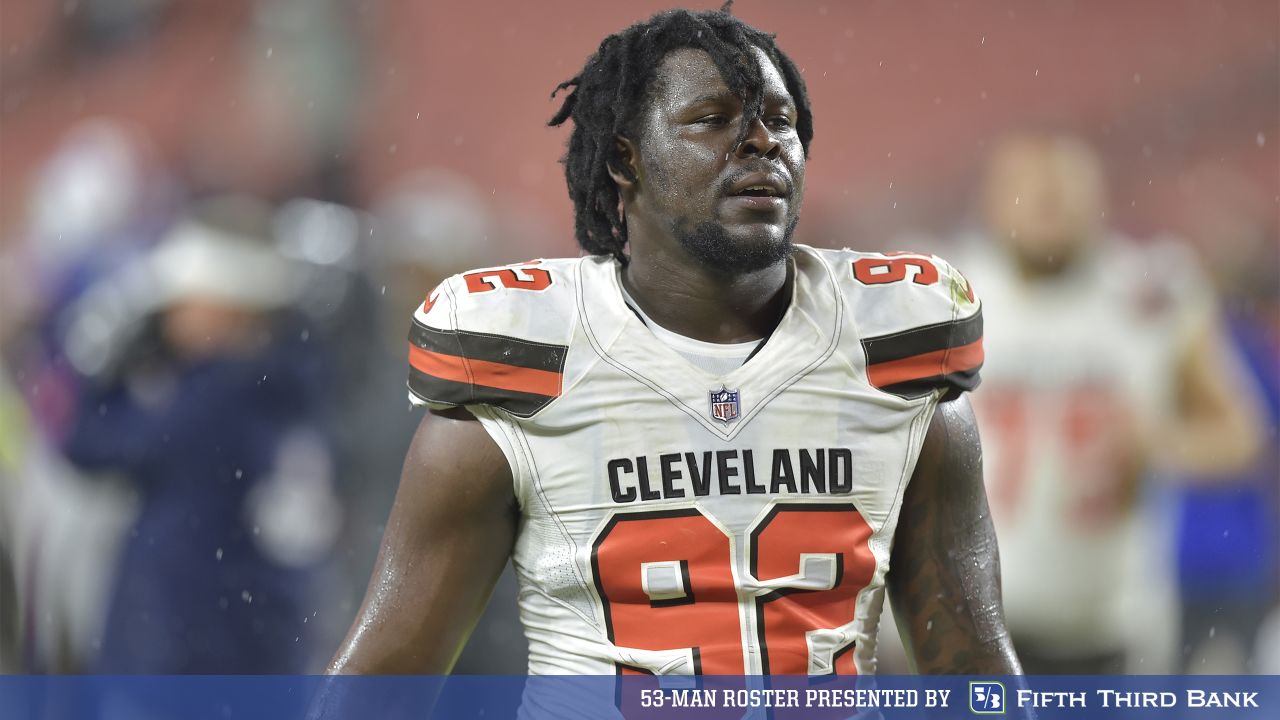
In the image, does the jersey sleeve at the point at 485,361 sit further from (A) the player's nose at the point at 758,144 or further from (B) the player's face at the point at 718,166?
(A) the player's nose at the point at 758,144

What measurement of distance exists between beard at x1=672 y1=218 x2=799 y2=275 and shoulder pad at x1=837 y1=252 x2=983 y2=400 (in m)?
0.14

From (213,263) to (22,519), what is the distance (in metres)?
0.90

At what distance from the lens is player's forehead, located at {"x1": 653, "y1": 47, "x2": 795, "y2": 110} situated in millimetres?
1922

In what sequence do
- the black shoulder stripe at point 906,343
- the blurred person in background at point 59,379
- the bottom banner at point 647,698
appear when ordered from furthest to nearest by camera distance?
the blurred person in background at point 59,379
the black shoulder stripe at point 906,343
the bottom banner at point 647,698

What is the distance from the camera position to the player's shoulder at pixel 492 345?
188 centimetres

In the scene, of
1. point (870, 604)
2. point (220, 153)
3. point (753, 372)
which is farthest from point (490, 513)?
point (220, 153)

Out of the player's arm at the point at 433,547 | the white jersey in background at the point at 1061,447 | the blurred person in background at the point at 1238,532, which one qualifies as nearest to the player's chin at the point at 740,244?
the player's arm at the point at 433,547

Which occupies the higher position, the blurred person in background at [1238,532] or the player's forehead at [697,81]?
the player's forehead at [697,81]

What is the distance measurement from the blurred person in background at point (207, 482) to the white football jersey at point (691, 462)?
159cm

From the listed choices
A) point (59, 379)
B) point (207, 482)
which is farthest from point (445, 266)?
point (59, 379)

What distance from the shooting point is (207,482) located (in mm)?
3367

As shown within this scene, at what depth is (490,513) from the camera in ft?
6.28

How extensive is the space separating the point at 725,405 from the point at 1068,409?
5.47 feet

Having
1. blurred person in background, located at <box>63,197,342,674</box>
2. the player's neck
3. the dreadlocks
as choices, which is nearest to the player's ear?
the dreadlocks
